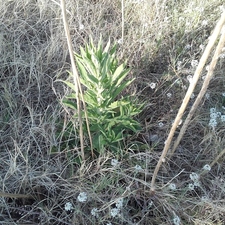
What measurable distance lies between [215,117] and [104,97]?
0.57m

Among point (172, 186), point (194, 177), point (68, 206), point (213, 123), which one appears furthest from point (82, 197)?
point (213, 123)

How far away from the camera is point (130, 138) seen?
147 cm

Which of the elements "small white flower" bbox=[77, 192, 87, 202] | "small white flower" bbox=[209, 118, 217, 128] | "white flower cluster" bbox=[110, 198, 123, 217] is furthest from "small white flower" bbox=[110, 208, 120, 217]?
"small white flower" bbox=[209, 118, 217, 128]

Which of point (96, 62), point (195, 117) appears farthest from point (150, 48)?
point (96, 62)

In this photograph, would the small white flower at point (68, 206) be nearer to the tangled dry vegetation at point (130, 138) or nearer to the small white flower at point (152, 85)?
the tangled dry vegetation at point (130, 138)

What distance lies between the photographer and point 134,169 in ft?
4.49

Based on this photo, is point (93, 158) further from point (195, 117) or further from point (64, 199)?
point (195, 117)

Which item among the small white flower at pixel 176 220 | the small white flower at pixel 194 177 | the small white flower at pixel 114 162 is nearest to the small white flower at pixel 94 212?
the small white flower at pixel 114 162

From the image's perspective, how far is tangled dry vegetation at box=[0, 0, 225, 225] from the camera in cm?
130

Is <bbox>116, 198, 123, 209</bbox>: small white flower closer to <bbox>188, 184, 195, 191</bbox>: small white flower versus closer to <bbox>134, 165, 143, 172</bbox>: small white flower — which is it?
<bbox>134, 165, 143, 172</bbox>: small white flower

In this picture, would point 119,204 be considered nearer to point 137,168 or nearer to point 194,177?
point 137,168

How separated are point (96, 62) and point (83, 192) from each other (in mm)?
523

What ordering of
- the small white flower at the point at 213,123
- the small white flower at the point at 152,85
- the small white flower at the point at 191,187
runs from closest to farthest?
the small white flower at the point at 191,187 → the small white flower at the point at 213,123 → the small white flower at the point at 152,85

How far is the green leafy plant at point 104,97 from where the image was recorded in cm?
121
